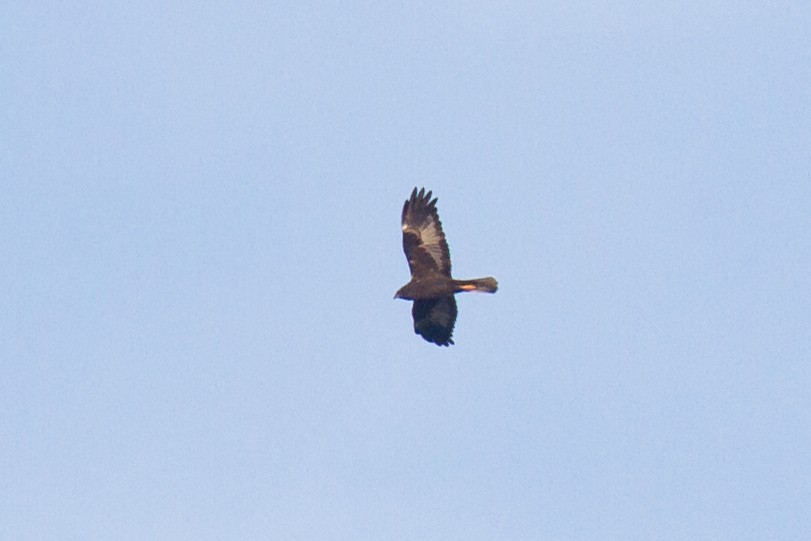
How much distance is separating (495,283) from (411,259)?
9.18 feet

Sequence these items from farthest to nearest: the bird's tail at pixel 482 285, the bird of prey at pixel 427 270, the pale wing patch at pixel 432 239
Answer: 1. the pale wing patch at pixel 432 239
2. the bird of prey at pixel 427 270
3. the bird's tail at pixel 482 285

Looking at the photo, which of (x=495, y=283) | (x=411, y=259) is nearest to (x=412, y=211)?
(x=411, y=259)

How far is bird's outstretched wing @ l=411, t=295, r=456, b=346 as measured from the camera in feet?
92.6

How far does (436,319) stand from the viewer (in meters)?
28.5

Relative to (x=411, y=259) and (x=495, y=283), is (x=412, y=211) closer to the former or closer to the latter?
(x=411, y=259)

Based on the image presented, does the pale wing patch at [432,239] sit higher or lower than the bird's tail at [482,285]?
higher

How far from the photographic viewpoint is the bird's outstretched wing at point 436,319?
28.2 meters

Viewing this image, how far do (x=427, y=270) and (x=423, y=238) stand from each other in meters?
0.90

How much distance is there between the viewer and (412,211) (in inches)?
1137

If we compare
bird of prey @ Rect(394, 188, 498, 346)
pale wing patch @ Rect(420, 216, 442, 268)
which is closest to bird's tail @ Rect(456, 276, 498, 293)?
bird of prey @ Rect(394, 188, 498, 346)

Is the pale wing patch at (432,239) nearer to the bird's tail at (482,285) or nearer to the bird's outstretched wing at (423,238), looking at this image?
the bird's outstretched wing at (423,238)

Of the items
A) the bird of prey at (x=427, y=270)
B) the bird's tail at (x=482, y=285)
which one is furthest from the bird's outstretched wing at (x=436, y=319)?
the bird's tail at (x=482, y=285)

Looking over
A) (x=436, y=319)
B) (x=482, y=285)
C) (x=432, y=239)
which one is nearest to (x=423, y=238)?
(x=432, y=239)

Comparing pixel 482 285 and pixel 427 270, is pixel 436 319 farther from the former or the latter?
pixel 482 285
